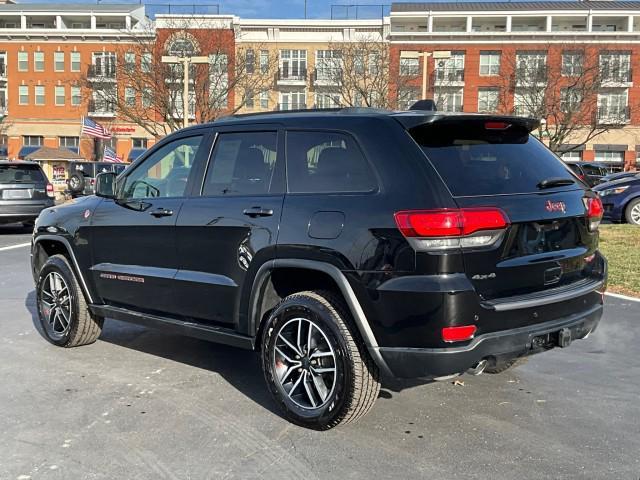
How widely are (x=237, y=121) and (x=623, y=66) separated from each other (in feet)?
159

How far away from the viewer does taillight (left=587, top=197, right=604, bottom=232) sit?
392cm

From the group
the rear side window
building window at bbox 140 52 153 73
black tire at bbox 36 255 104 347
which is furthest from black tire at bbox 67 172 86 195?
building window at bbox 140 52 153 73

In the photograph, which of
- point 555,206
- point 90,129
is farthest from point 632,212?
point 90,129

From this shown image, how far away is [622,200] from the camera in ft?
46.6

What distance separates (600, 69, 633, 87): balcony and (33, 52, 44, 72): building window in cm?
4666

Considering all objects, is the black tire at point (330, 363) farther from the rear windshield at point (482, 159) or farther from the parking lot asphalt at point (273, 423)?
the rear windshield at point (482, 159)

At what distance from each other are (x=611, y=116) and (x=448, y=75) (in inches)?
517

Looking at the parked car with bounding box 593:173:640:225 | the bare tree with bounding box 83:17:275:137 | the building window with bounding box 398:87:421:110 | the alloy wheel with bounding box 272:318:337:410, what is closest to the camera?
the alloy wheel with bounding box 272:318:337:410

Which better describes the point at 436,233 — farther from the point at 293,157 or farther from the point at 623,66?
the point at 623,66

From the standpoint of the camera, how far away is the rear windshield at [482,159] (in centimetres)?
341

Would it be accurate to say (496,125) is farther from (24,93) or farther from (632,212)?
(24,93)

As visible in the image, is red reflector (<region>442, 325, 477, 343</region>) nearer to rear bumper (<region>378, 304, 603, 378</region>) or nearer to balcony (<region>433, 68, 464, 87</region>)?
rear bumper (<region>378, 304, 603, 378</region>)

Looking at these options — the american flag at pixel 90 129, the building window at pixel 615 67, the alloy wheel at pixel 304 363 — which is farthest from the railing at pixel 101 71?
the alloy wheel at pixel 304 363

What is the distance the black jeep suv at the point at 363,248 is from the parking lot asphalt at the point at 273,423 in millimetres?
299
